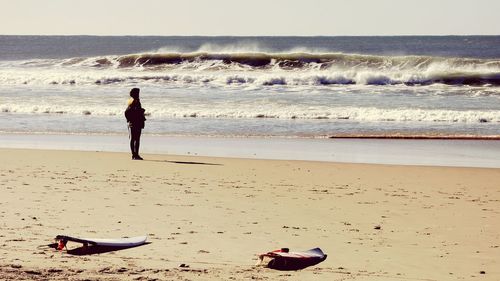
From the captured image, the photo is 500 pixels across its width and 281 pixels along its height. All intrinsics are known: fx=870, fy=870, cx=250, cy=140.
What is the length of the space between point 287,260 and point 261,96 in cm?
2244

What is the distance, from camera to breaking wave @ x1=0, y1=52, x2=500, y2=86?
119 feet

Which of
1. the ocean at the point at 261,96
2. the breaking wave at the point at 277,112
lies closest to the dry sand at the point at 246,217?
the ocean at the point at 261,96

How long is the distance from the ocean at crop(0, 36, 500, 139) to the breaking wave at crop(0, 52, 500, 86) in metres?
0.06

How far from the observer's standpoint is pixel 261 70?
4241 centimetres

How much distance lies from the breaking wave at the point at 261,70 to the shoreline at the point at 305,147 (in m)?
17.4

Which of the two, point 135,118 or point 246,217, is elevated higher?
point 135,118

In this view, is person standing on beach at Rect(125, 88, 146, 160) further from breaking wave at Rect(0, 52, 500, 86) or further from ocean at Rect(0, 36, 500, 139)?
breaking wave at Rect(0, 52, 500, 86)

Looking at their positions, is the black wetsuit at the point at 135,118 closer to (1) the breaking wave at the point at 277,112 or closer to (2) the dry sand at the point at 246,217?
(2) the dry sand at the point at 246,217

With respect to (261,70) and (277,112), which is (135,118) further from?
(261,70)

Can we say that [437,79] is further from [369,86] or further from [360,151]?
[360,151]

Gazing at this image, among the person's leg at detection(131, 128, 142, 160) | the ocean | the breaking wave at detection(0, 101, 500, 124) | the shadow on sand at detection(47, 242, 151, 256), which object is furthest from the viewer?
the breaking wave at detection(0, 101, 500, 124)

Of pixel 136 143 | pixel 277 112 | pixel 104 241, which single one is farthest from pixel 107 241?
pixel 277 112

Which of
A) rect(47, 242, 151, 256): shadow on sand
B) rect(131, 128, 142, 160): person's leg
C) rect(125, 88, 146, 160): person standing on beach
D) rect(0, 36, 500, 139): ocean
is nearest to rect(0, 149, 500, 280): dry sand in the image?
rect(47, 242, 151, 256): shadow on sand

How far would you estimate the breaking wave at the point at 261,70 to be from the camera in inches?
1422
